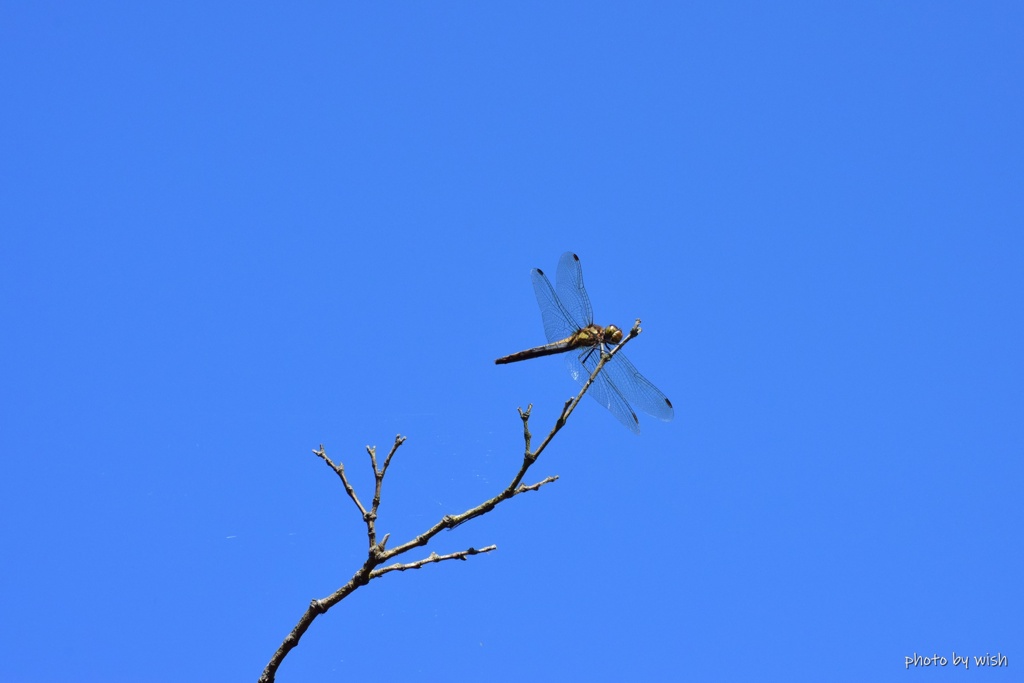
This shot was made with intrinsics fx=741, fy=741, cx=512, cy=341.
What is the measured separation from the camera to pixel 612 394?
861 cm

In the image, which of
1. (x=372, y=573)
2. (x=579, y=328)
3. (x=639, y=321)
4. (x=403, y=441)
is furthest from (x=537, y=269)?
(x=372, y=573)

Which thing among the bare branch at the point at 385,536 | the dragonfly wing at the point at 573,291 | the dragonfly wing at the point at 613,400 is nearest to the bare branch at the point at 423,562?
the bare branch at the point at 385,536

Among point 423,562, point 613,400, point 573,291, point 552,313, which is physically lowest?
point 423,562

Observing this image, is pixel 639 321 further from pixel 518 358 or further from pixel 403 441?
pixel 518 358

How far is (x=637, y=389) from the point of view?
8781 mm

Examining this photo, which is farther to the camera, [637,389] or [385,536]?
[637,389]

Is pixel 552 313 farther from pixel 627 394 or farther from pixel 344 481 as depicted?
pixel 344 481

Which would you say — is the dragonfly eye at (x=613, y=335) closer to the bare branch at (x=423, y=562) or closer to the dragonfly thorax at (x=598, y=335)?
the dragonfly thorax at (x=598, y=335)

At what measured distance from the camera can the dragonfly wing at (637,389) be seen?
344 inches

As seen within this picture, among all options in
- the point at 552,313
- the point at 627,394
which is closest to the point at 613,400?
the point at 627,394

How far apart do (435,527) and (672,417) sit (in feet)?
15.9

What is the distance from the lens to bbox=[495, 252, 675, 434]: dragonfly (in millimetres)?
8609

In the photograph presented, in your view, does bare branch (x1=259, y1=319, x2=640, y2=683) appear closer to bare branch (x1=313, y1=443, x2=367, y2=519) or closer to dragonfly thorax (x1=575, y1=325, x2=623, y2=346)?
bare branch (x1=313, y1=443, x2=367, y2=519)

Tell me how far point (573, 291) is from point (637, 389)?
160 centimetres
